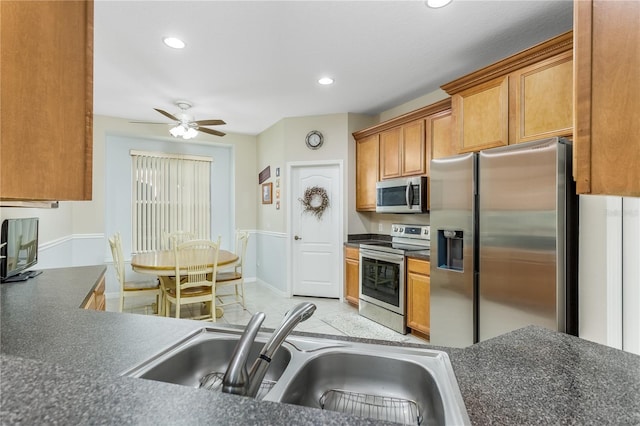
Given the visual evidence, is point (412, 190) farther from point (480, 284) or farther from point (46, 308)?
point (46, 308)

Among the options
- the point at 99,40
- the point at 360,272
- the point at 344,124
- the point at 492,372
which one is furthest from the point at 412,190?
the point at 99,40

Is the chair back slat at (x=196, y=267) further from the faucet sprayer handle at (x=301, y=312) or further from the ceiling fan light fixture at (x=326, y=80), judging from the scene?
the faucet sprayer handle at (x=301, y=312)

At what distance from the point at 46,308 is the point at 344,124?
3.87m

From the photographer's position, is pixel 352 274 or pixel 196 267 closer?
pixel 196 267

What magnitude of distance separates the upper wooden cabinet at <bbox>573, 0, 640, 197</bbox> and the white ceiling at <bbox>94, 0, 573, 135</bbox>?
191 centimetres

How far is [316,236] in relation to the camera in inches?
183

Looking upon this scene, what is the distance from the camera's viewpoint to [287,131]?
4.73 metres

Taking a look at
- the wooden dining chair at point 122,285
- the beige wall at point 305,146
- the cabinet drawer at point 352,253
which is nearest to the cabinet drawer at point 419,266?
the cabinet drawer at point 352,253

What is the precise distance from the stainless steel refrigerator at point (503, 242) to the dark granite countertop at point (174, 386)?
109 cm

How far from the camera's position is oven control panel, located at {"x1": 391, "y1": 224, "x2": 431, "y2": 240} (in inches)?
140

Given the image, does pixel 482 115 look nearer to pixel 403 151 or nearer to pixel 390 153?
pixel 403 151

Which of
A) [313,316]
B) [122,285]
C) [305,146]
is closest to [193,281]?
[122,285]

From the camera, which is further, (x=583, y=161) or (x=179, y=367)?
(x=179, y=367)

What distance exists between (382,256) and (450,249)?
891mm
